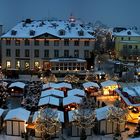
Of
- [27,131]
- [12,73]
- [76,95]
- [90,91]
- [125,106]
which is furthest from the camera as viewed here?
[12,73]

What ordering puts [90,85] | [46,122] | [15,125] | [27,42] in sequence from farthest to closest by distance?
[27,42] < [90,85] < [15,125] < [46,122]

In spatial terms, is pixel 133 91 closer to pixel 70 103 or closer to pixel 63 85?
pixel 70 103

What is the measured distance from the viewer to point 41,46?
43.2 meters

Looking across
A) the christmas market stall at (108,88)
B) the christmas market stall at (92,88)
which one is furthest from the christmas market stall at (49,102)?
the christmas market stall at (108,88)

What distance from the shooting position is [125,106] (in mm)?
25703

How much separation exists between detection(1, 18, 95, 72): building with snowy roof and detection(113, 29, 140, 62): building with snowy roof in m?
9.57

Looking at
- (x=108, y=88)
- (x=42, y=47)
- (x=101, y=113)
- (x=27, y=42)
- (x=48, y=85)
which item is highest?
(x=27, y=42)

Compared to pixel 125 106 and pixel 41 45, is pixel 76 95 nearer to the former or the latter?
pixel 125 106

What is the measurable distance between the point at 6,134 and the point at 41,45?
72.1 ft

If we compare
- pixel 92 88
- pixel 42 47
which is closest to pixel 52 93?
pixel 92 88

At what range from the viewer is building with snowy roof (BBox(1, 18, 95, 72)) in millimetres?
42969

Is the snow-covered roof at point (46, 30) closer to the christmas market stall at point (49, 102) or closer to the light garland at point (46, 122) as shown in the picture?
the christmas market stall at point (49, 102)

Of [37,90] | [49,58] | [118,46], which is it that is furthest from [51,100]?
[118,46]

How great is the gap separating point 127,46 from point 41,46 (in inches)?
597
